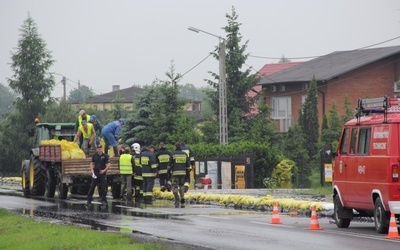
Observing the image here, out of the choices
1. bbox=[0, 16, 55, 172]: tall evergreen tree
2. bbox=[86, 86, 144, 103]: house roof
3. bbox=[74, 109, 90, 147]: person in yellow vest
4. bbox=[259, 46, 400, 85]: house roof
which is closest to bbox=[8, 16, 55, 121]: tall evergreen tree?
bbox=[0, 16, 55, 172]: tall evergreen tree

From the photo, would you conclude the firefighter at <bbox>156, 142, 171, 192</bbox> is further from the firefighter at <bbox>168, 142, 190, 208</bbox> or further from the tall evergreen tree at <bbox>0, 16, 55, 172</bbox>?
the tall evergreen tree at <bbox>0, 16, 55, 172</bbox>

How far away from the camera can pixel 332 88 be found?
234ft

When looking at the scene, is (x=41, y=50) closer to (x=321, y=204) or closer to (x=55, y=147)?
(x=55, y=147)

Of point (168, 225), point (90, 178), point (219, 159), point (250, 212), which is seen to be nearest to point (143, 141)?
point (219, 159)

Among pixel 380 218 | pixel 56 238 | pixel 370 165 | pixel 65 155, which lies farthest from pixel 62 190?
pixel 380 218

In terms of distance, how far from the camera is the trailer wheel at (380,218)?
1838 cm

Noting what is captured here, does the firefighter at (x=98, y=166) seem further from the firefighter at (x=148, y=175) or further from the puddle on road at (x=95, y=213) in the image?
the firefighter at (x=148, y=175)

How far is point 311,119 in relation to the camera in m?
66.6

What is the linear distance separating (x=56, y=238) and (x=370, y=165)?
5.91 metres

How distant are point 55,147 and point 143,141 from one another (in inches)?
1102

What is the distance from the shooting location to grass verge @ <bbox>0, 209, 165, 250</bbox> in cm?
1680

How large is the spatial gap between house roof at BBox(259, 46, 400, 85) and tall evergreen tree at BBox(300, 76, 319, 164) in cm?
306

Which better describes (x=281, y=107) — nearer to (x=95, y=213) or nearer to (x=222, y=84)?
(x=222, y=84)

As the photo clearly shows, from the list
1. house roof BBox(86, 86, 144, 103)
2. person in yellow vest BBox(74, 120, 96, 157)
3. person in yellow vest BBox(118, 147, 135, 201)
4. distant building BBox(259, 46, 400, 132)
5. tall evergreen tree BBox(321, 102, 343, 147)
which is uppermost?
house roof BBox(86, 86, 144, 103)
